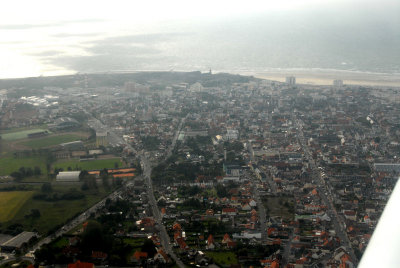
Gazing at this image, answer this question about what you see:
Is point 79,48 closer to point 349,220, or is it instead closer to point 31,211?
point 31,211

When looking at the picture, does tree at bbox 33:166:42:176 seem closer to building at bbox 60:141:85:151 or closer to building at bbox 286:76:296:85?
building at bbox 60:141:85:151

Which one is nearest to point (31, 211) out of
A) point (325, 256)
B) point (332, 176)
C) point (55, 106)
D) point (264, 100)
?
point (325, 256)

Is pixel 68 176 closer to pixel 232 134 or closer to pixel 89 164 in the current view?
pixel 89 164

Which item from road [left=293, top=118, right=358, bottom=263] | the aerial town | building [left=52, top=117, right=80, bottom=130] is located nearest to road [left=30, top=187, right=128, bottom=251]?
the aerial town

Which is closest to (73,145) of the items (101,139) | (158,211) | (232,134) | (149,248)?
(101,139)

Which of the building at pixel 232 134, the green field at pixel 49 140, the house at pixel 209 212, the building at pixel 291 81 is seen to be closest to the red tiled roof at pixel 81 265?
the house at pixel 209 212
